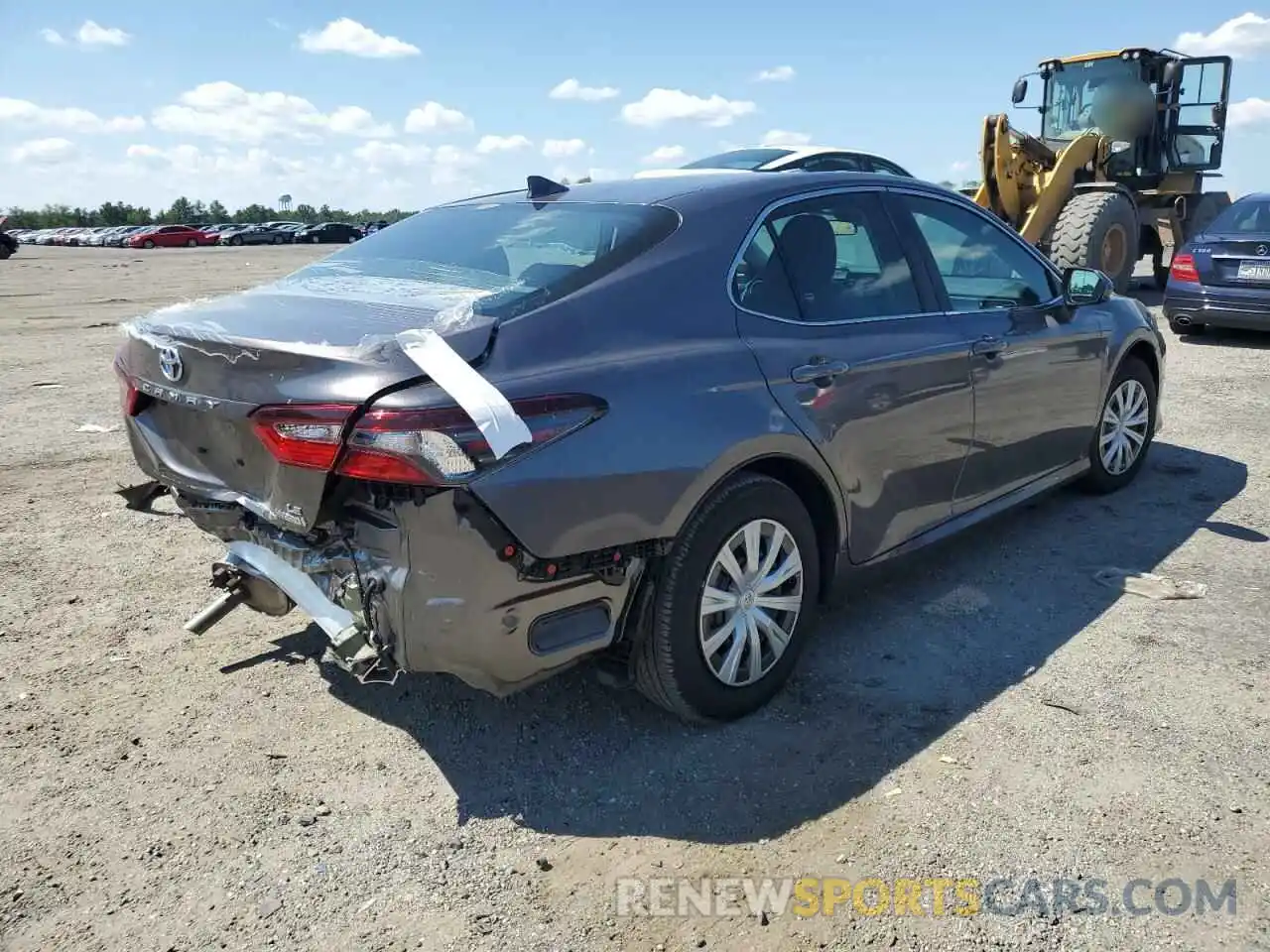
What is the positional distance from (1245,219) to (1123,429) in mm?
6541

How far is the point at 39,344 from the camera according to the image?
40.6ft

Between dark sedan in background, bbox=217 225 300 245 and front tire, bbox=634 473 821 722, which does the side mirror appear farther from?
dark sedan in background, bbox=217 225 300 245

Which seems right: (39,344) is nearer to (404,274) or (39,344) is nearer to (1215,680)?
(404,274)

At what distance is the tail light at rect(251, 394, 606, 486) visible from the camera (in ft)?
8.16

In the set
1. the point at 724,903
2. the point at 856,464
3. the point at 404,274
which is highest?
the point at 404,274

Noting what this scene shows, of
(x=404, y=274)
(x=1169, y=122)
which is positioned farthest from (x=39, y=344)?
(x=1169, y=122)

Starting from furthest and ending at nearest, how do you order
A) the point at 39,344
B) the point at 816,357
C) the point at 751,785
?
the point at 39,344 → the point at 816,357 → the point at 751,785

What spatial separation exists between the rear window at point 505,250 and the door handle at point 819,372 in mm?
625

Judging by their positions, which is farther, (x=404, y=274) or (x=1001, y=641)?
(x=1001, y=641)

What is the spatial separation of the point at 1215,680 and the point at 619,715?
2102 millimetres

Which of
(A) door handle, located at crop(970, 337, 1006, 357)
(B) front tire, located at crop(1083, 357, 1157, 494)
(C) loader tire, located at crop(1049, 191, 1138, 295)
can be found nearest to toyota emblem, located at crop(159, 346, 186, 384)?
(A) door handle, located at crop(970, 337, 1006, 357)

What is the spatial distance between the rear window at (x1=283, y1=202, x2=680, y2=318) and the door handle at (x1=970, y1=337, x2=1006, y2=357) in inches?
61.3

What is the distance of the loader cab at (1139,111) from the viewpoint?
13.6 m

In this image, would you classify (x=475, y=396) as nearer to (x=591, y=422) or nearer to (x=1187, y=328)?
(x=591, y=422)
